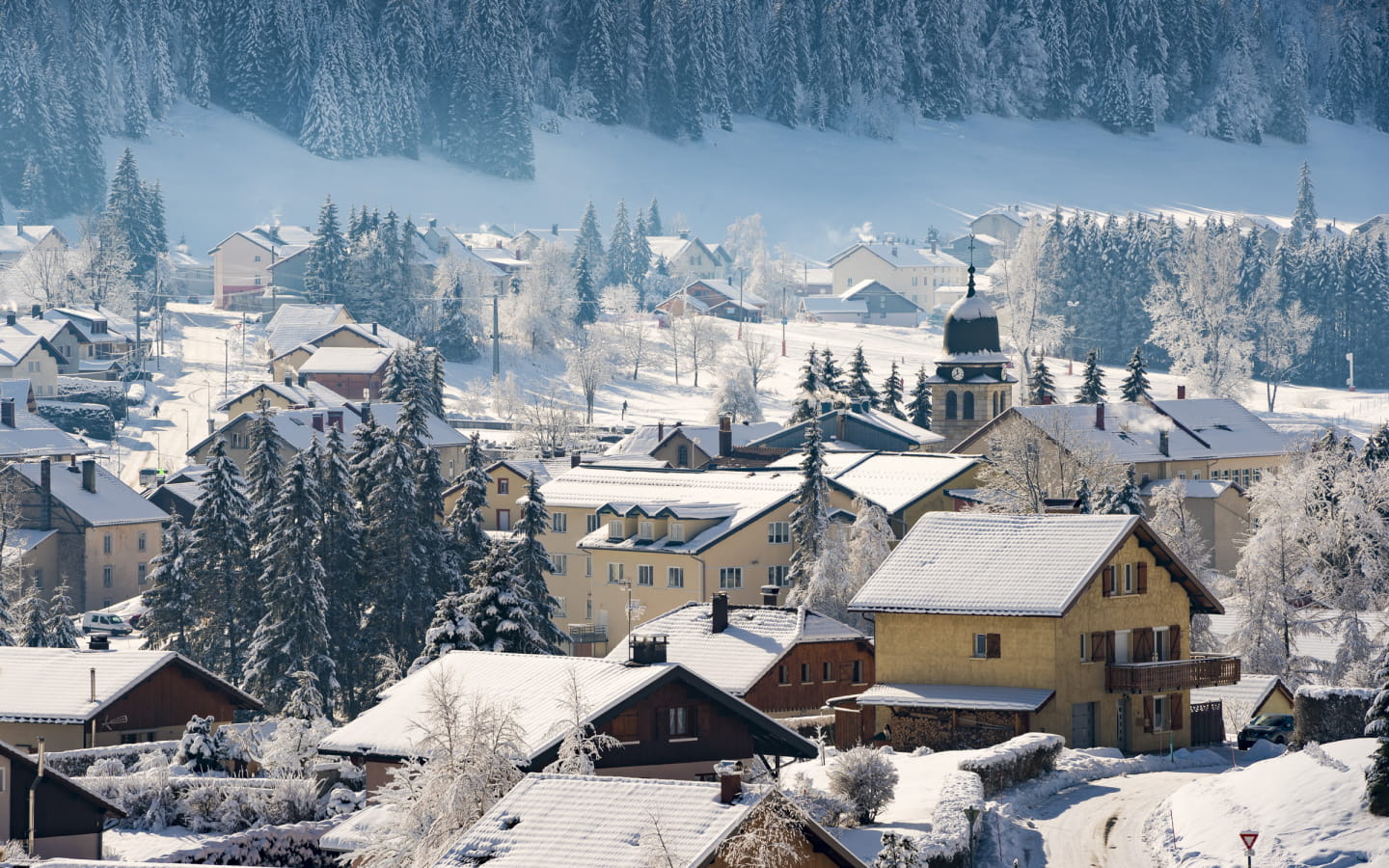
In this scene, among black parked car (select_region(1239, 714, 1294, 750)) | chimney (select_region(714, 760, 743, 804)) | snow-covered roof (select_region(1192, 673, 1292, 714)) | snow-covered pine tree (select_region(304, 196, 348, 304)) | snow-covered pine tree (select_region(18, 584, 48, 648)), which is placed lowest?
snow-covered pine tree (select_region(18, 584, 48, 648))

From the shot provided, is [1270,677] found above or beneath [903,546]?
beneath

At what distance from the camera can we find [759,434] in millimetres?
123938

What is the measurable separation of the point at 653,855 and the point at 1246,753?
26.6 m

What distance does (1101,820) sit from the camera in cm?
4391

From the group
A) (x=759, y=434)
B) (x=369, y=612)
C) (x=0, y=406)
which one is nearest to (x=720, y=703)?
(x=369, y=612)

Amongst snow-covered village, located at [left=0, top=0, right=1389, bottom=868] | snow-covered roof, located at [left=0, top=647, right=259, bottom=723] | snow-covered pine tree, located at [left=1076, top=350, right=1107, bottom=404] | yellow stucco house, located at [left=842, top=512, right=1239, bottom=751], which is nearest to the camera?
snow-covered village, located at [left=0, top=0, right=1389, bottom=868]

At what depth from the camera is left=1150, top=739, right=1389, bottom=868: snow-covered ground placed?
3656cm

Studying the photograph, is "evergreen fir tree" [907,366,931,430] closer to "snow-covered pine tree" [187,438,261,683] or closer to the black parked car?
"snow-covered pine tree" [187,438,261,683]

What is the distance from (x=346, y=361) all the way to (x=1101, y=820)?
407 ft

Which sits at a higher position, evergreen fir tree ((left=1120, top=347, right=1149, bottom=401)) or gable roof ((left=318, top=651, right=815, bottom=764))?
evergreen fir tree ((left=1120, top=347, right=1149, bottom=401))

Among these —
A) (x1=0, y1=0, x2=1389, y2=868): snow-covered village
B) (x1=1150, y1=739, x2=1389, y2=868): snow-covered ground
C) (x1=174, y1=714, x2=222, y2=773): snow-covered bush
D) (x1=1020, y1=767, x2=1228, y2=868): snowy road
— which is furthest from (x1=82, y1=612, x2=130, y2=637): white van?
(x1=1150, y1=739, x2=1389, y2=868): snow-covered ground

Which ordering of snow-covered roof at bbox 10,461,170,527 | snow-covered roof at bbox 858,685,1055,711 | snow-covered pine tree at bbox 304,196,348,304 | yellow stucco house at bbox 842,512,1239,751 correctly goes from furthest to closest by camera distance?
snow-covered pine tree at bbox 304,196,348,304, snow-covered roof at bbox 10,461,170,527, yellow stucco house at bbox 842,512,1239,751, snow-covered roof at bbox 858,685,1055,711

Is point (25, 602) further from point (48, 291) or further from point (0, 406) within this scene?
point (48, 291)

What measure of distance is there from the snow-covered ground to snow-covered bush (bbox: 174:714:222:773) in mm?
22856
